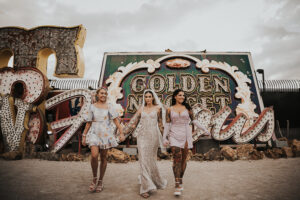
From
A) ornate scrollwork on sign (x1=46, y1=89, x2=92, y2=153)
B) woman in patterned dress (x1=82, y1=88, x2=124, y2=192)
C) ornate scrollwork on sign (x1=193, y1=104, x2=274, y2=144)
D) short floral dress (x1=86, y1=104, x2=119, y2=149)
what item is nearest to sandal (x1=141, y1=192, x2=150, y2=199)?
woman in patterned dress (x1=82, y1=88, x2=124, y2=192)

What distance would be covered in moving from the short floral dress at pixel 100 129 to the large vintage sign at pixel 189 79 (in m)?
4.73

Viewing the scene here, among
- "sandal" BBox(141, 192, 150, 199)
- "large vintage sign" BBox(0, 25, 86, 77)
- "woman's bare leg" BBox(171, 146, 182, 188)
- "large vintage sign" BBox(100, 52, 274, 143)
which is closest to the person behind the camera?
"sandal" BBox(141, 192, 150, 199)

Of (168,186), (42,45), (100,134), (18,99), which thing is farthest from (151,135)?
(42,45)

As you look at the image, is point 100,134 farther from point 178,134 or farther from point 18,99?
point 18,99

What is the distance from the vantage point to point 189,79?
8734 millimetres

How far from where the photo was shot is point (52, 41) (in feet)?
24.4

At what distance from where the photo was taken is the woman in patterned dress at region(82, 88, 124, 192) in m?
3.20

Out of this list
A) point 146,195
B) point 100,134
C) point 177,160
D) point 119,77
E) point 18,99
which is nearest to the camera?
point 146,195

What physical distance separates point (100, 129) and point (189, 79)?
6472mm

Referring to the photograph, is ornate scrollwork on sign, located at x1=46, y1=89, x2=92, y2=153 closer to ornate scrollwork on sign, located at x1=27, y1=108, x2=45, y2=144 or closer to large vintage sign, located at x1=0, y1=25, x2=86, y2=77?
ornate scrollwork on sign, located at x1=27, y1=108, x2=45, y2=144

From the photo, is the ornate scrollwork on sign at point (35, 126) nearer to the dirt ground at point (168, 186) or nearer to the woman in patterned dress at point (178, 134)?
the dirt ground at point (168, 186)

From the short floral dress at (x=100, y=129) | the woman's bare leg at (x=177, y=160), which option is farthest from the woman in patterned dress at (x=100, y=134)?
the woman's bare leg at (x=177, y=160)

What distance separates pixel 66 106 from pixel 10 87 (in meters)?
2.48

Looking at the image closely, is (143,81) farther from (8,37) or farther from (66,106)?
(8,37)
